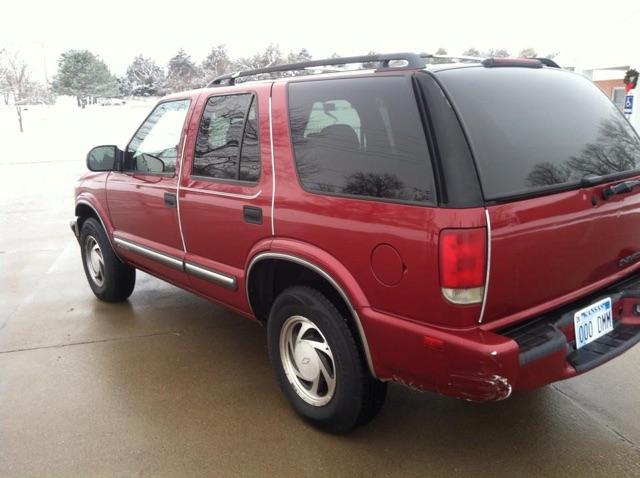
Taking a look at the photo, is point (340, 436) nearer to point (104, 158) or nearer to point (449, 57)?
point (449, 57)

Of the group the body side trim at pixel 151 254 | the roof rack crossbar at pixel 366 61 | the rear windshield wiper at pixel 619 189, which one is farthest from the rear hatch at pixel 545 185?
the body side trim at pixel 151 254

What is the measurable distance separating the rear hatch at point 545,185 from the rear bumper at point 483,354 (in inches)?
3.6

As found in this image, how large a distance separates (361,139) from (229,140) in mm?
1013

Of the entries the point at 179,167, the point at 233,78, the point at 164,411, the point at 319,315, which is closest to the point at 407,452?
the point at 319,315

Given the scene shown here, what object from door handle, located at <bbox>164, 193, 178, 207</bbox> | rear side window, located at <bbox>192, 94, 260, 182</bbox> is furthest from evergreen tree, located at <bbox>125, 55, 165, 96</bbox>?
rear side window, located at <bbox>192, 94, 260, 182</bbox>

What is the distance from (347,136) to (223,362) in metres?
1.92

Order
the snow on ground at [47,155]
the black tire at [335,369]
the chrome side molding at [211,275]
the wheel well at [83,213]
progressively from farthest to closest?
the snow on ground at [47,155]
the wheel well at [83,213]
the chrome side molding at [211,275]
the black tire at [335,369]

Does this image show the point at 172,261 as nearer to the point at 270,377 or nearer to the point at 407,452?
the point at 270,377

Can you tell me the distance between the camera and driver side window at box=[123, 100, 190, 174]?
3766 millimetres

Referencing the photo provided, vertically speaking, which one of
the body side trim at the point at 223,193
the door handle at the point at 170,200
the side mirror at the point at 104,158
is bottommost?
the door handle at the point at 170,200

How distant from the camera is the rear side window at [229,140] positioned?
3.10 metres

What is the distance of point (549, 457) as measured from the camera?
269 cm

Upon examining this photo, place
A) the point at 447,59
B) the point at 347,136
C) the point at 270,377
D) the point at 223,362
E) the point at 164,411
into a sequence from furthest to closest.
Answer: the point at 223,362 < the point at 270,377 < the point at 164,411 < the point at 447,59 < the point at 347,136

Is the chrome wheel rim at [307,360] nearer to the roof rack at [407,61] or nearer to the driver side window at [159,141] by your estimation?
the roof rack at [407,61]
